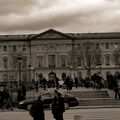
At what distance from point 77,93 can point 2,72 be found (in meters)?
99.7

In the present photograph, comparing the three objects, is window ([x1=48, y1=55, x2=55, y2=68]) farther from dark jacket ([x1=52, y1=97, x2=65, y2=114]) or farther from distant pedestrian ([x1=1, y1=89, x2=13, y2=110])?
dark jacket ([x1=52, y1=97, x2=65, y2=114])

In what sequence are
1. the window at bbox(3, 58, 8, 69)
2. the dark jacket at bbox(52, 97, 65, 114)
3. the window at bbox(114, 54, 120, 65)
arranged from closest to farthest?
1. the dark jacket at bbox(52, 97, 65, 114)
2. the window at bbox(114, 54, 120, 65)
3. the window at bbox(3, 58, 8, 69)

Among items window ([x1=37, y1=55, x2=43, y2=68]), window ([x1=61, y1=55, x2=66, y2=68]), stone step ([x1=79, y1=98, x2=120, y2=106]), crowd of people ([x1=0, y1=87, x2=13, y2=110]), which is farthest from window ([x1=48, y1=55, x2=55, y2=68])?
crowd of people ([x1=0, y1=87, x2=13, y2=110])

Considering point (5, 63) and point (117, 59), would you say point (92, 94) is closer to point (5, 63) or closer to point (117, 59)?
point (117, 59)

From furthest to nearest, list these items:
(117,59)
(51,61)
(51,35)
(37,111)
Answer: (51,61) → (51,35) → (117,59) → (37,111)

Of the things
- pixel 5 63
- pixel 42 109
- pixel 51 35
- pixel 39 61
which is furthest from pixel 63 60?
pixel 42 109

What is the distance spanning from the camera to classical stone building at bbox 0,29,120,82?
15075 cm

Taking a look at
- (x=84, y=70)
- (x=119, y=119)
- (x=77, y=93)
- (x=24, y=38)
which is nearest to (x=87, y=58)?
(x=84, y=70)

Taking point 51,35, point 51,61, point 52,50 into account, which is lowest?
point 51,61

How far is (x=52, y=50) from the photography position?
153 m

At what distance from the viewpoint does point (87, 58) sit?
13988 centimetres

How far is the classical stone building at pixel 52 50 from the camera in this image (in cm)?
15075

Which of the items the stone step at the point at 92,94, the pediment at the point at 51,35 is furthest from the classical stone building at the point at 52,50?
the stone step at the point at 92,94

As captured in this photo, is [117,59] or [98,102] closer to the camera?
[98,102]
